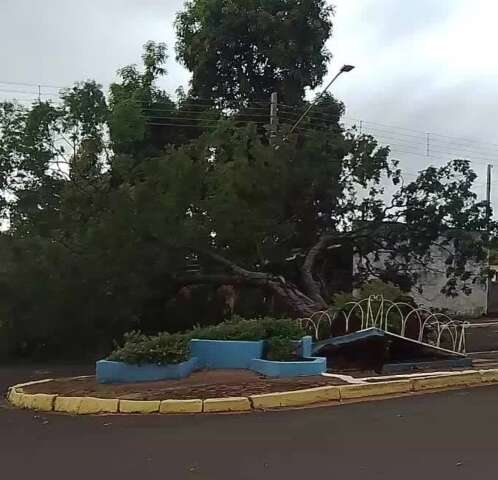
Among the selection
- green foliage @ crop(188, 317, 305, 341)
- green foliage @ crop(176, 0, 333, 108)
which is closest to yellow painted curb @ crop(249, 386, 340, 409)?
green foliage @ crop(188, 317, 305, 341)

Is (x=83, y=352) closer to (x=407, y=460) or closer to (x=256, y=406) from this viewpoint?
(x=256, y=406)

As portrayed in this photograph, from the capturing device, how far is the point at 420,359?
15.0 meters

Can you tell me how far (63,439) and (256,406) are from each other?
2665mm

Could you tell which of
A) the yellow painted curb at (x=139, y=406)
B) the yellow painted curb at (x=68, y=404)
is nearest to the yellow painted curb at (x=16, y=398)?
the yellow painted curb at (x=68, y=404)

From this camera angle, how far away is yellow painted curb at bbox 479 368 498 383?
12336 millimetres

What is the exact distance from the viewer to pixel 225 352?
40.4ft

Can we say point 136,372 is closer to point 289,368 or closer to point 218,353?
A: point 218,353

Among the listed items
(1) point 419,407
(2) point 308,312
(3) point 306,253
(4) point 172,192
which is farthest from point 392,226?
(1) point 419,407

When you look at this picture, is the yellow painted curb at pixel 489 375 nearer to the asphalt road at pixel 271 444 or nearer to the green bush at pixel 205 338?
the asphalt road at pixel 271 444

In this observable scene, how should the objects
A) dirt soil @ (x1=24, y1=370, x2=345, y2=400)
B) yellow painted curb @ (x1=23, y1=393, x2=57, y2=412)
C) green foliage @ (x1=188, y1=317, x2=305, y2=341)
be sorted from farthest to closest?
green foliage @ (x1=188, y1=317, x2=305, y2=341)
yellow painted curb @ (x1=23, y1=393, x2=57, y2=412)
dirt soil @ (x1=24, y1=370, x2=345, y2=400)

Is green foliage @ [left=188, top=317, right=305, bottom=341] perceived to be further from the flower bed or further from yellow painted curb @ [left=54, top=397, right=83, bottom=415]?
yellow painted curb @ [left=54, top=397, right=83, bottom=415]

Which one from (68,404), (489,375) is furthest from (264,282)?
(68,404)

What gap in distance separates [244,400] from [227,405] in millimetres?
237

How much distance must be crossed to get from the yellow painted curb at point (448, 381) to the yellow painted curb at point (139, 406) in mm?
3980
